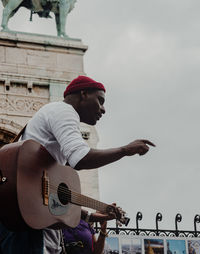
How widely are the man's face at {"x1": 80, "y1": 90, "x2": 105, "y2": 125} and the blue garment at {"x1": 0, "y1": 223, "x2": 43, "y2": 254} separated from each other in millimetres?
857

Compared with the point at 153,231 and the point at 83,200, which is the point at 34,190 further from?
the point at 153,231

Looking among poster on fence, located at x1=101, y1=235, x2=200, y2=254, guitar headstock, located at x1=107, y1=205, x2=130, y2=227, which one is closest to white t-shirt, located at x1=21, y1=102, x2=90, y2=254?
guitar headstock, located at x1=107, y1=205, x2=130, y2=227

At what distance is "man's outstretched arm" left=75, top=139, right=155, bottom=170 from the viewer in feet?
12.0

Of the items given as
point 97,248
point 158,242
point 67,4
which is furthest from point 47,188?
point 67,4

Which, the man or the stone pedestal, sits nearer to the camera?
the man

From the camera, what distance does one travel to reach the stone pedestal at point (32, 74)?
13.0 meters

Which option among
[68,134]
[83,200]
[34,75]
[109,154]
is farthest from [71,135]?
[34,75]

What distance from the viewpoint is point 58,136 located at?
12.2 feet

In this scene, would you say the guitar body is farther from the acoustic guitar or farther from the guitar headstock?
the guitar headstock

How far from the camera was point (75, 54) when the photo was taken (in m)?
14.4

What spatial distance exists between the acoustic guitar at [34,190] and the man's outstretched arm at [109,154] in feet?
0.54

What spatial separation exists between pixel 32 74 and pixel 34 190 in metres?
10.4

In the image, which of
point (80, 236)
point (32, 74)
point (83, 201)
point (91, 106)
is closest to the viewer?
point (83, 201)

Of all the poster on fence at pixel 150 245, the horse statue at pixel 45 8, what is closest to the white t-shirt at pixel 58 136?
the poster on fence at pixel 150 245
